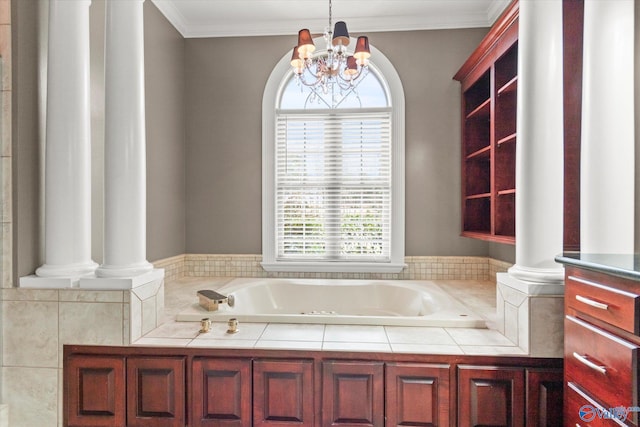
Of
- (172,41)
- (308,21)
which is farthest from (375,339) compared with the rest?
(172,41)

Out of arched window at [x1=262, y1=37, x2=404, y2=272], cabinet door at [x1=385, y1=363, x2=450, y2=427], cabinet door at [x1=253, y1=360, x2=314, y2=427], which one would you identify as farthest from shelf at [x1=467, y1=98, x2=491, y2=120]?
cabinet door at [x1=253, y1=360, x2=314, y2=427]

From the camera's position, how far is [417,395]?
4.74 feet

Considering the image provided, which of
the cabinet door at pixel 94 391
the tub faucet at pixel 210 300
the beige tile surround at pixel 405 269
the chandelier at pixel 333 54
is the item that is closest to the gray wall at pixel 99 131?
the beige tile surround at pixel 405 269

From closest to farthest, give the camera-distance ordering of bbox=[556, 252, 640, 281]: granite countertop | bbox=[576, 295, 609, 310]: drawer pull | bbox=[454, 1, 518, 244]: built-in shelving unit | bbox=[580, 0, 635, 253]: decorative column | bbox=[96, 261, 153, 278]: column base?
bbox=[556, 252, 640, 281]: granite countertop
bbox=[576, 295, 609, 310]: drawer pull
bbox=[580, 0, 635, 253]: decorative column
bbox=[96, 261, 153, 278]: column base
bbox=[454, 1, 518, 244]: built-in shelving unit

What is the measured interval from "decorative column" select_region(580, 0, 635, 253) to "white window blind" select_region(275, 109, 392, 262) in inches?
61.8

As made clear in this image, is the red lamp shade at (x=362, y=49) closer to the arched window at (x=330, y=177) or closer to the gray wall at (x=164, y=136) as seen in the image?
the arched window at (x=330, y=177)

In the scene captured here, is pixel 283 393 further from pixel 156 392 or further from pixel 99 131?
pixel 99 131

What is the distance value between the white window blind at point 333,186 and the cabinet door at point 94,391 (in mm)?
1559

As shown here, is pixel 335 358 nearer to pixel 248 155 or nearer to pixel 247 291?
pixel 247 291

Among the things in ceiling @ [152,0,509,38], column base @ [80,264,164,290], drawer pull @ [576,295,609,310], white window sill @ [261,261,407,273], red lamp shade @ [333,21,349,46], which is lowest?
white window sill @ [261,261,407,273]

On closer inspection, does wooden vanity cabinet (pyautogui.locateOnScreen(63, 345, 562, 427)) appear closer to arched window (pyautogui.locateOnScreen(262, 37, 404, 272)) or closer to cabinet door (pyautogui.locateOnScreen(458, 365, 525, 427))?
cabinet door (pyautogui.locateOnScreen(458, 365, 525, 427))

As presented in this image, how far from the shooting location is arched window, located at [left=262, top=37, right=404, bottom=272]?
289cm

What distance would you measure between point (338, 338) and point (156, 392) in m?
0.87

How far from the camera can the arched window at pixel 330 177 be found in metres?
2.89
